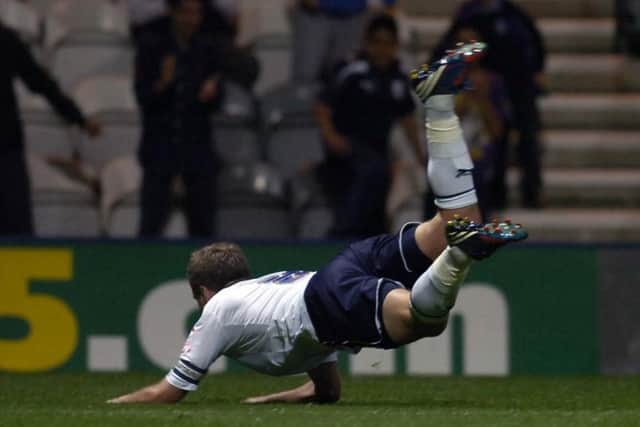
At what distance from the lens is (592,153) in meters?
14.1

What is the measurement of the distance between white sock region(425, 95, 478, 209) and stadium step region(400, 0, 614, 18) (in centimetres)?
821

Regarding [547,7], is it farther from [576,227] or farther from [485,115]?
[485,115]

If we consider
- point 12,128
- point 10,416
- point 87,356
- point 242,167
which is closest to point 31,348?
point 87,356

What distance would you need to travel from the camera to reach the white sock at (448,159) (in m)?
6.81

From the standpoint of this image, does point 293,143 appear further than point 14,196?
Yes

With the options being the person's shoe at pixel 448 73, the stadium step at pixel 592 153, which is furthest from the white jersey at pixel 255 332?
the stadium step at pixel 592 153

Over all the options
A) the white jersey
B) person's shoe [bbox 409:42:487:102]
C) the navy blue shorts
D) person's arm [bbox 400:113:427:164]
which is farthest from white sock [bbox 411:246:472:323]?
person's arm [bbox 400:113:427:164]

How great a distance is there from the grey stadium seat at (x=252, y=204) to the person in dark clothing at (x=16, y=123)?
1578mm

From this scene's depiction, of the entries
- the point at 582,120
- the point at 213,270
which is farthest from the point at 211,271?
the point at 582,120

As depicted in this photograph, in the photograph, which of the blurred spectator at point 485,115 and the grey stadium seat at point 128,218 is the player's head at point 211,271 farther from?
the grey stadium seat at point 128,218

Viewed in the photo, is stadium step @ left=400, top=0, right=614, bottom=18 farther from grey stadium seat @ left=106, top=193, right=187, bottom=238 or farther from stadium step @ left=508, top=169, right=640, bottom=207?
grey stadium seat @ left=106, top=193, right=187, bottom=238

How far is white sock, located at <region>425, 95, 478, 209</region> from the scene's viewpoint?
6807mm

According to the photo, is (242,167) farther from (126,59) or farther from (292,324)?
(292,324)

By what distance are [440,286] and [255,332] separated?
93cm
